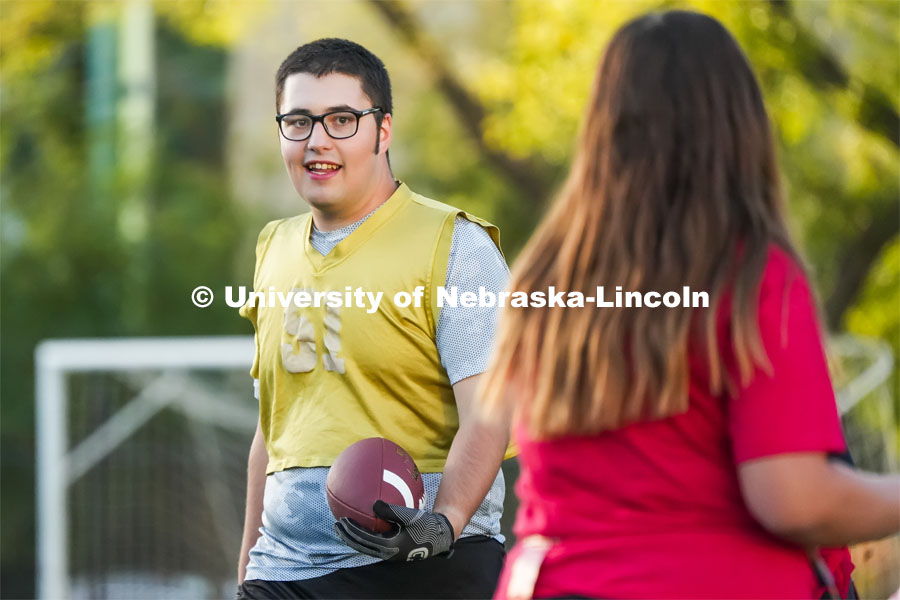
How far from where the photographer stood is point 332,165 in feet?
10.4

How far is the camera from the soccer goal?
8.05 m

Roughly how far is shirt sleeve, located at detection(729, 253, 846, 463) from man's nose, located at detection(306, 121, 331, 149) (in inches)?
61.7

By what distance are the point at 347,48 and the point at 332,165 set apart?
0.97 feet

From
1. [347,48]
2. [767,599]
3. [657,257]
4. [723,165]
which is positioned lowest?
[767,599]

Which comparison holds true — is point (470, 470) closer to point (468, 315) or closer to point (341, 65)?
point (468, 315)

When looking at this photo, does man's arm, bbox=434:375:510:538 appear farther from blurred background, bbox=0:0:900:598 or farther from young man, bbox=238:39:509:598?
blurred background, bbox=0:0:900:598

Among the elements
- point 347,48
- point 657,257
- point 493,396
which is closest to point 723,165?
point 657,257

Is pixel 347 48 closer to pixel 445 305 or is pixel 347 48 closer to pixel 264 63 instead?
pixel 445 305

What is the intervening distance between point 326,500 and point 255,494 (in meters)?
0.47

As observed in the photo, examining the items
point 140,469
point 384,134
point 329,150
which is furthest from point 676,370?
point 140,469

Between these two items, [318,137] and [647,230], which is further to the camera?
[318,137]

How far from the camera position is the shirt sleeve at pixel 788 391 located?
5.86 ft

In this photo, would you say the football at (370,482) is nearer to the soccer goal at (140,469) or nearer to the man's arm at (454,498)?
the man's arm at (454,498)

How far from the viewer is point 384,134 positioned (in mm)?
3299
